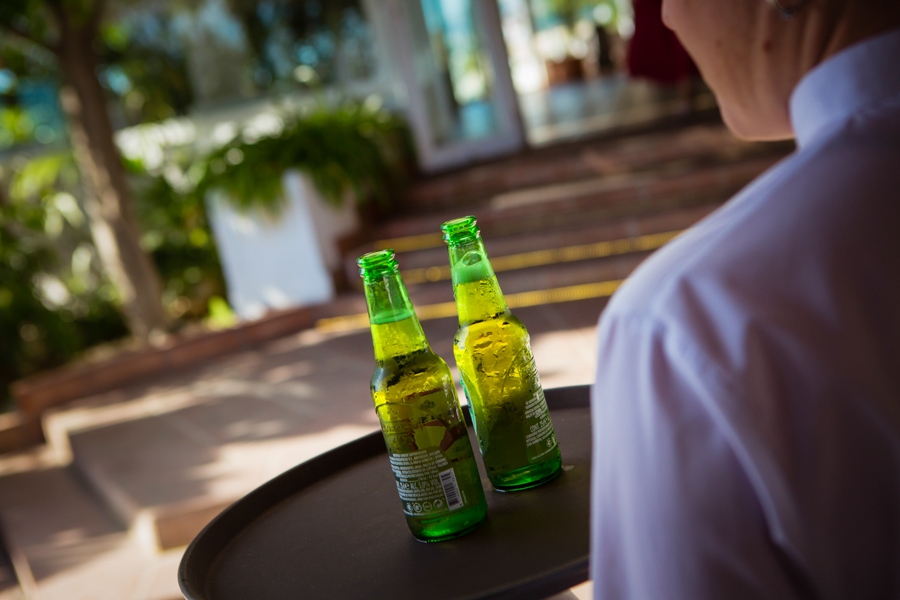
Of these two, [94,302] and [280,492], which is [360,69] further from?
[280,492]

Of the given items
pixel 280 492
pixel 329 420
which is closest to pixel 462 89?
pixel 329 420

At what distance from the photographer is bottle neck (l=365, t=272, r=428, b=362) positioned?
0.96 m

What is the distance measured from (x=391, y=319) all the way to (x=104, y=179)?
5282 millimetres

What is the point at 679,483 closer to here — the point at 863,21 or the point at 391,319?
the point at 863,21

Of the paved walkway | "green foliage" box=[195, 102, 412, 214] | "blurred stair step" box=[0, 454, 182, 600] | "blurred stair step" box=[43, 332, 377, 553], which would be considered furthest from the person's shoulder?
"green foliage" box=[195, 102, 412, 214]

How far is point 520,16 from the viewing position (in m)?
19.6

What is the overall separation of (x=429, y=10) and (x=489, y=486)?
6.49 m

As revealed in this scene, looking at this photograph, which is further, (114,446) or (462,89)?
(462,89)

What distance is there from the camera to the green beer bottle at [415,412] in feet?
3.12

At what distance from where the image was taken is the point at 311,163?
19.5ft

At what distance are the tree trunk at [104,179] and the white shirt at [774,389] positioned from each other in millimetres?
5663

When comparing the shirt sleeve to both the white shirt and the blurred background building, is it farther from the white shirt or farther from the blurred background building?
the blurred background building

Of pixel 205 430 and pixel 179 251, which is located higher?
pixel 179 251

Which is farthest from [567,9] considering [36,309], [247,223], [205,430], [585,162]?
[205,430]
